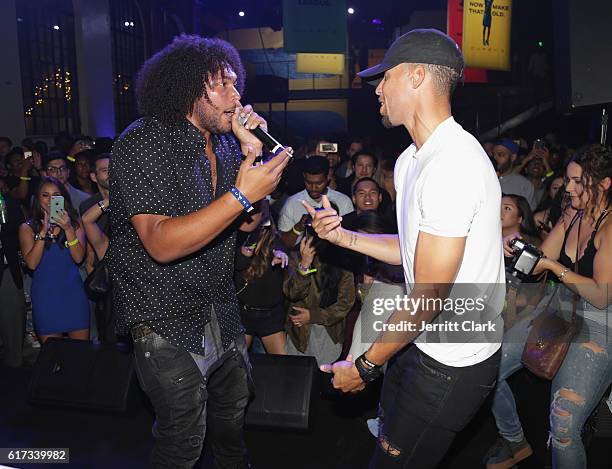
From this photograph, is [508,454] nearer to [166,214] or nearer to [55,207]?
[166,214]

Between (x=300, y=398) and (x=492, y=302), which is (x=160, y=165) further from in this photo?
(x=300, y=398)

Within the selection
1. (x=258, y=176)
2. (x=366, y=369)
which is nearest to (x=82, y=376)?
(x=258, y=176)

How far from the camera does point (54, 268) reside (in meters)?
4.37

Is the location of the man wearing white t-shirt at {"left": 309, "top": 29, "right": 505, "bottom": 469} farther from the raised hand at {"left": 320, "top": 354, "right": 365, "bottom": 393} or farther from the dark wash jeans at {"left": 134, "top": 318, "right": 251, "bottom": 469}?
the dark wash jeans at {"left": 134, "top": 318, "right": 251, "bottom": 469}

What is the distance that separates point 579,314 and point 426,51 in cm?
170

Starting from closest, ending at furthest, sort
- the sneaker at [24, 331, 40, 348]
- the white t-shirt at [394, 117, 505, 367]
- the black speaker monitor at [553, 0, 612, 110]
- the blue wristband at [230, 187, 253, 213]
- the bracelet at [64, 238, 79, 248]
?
the white t-shirt at [394, 117, 505, 367], the blue wristband at [230, 187, 253, 213], the black speaker monitor at [553, 0, 612, 110], the bracelet at [64, 238, 79, 248], the sneaker at [24, 331, 40, 348]

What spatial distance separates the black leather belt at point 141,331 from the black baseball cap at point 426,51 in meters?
1.27

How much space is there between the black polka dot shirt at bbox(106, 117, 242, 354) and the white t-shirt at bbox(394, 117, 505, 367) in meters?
0.78

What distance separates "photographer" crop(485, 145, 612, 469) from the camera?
2.73 metres

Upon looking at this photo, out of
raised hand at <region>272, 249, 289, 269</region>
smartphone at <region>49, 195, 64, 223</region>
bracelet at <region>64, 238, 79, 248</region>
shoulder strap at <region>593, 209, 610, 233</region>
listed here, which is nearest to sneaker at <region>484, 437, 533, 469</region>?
shoulder strap at <region>593, 209, 610, 233</region>

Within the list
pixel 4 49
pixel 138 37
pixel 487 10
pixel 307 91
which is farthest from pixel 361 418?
pixel 307 91

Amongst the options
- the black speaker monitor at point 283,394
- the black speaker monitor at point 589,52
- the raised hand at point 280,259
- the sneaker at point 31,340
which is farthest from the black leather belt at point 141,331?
the sneaker at point 31,340

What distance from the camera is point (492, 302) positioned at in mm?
1983

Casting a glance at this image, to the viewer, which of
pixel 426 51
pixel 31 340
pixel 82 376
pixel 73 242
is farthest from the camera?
pixel 31 340
